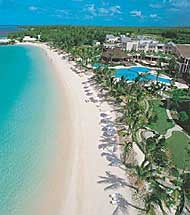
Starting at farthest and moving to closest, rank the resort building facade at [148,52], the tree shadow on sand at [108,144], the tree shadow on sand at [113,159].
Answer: the resort building facade at [148,52] → the tree shadow on sand at [108,144] → the tree shadow on sand at [113,159]

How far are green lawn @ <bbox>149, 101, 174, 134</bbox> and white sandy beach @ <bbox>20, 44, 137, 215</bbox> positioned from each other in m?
3.96

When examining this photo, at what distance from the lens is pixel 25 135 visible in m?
21.3

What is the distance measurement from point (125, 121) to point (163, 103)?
293 inches

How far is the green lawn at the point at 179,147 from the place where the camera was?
1814 cm

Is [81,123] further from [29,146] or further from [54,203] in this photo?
[54,203]

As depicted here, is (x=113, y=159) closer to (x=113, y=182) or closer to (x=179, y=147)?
(x=113, y=182)

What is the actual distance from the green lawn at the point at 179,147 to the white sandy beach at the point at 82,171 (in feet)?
13.1

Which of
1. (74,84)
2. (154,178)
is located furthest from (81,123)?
(74,84)

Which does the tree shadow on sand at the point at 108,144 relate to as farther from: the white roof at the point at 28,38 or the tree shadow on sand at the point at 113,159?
the white roof at the point at 28,38


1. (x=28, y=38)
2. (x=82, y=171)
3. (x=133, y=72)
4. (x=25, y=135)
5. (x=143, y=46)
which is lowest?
(x=28, y=38)

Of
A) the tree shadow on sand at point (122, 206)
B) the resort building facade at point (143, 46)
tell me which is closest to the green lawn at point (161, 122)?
the tree shadow on sand at point (122, 206)

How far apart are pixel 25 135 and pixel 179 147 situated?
11.3 meters

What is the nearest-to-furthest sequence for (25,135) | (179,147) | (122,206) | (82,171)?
(122,206) < (82,171) < (179,147) < (25,135)

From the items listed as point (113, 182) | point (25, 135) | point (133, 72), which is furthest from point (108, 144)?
point (133, 72)
